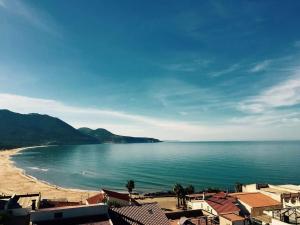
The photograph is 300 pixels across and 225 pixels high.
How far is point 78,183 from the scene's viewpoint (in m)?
143

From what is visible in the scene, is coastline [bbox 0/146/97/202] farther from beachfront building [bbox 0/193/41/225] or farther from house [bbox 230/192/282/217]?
beachfront building [bbox 0/193/41/225]

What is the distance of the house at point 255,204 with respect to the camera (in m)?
66.3

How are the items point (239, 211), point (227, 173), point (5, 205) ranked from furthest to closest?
point (227, 173) < point (239, 211) < point (5, 205)

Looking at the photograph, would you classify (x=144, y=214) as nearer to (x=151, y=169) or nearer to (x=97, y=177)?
(x=97, y=177)

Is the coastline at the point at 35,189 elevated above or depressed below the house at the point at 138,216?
below

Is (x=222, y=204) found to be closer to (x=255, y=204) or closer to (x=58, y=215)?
(x=255, y=204)

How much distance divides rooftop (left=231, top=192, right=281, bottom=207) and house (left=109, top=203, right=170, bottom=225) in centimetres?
3536

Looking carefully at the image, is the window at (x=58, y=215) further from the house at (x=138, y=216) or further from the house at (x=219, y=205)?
the house at (x=219, y=205)

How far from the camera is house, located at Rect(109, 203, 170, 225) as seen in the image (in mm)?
36603

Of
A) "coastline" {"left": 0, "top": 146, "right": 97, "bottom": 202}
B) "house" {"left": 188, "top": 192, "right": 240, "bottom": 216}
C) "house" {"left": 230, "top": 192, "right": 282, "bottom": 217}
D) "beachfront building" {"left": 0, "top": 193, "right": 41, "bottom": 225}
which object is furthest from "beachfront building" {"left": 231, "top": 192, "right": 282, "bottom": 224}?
"coastline" {"left": 0, "top": 146, "right": 97, "bottom": 202}

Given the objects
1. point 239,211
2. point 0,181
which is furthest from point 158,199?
point 0,181

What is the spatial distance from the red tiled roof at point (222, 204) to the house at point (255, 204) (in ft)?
9.45

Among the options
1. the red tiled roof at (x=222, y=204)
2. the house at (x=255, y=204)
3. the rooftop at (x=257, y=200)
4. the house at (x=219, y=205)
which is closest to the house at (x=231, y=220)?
the house at (x=219, y=205)

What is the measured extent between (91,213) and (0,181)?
121m
